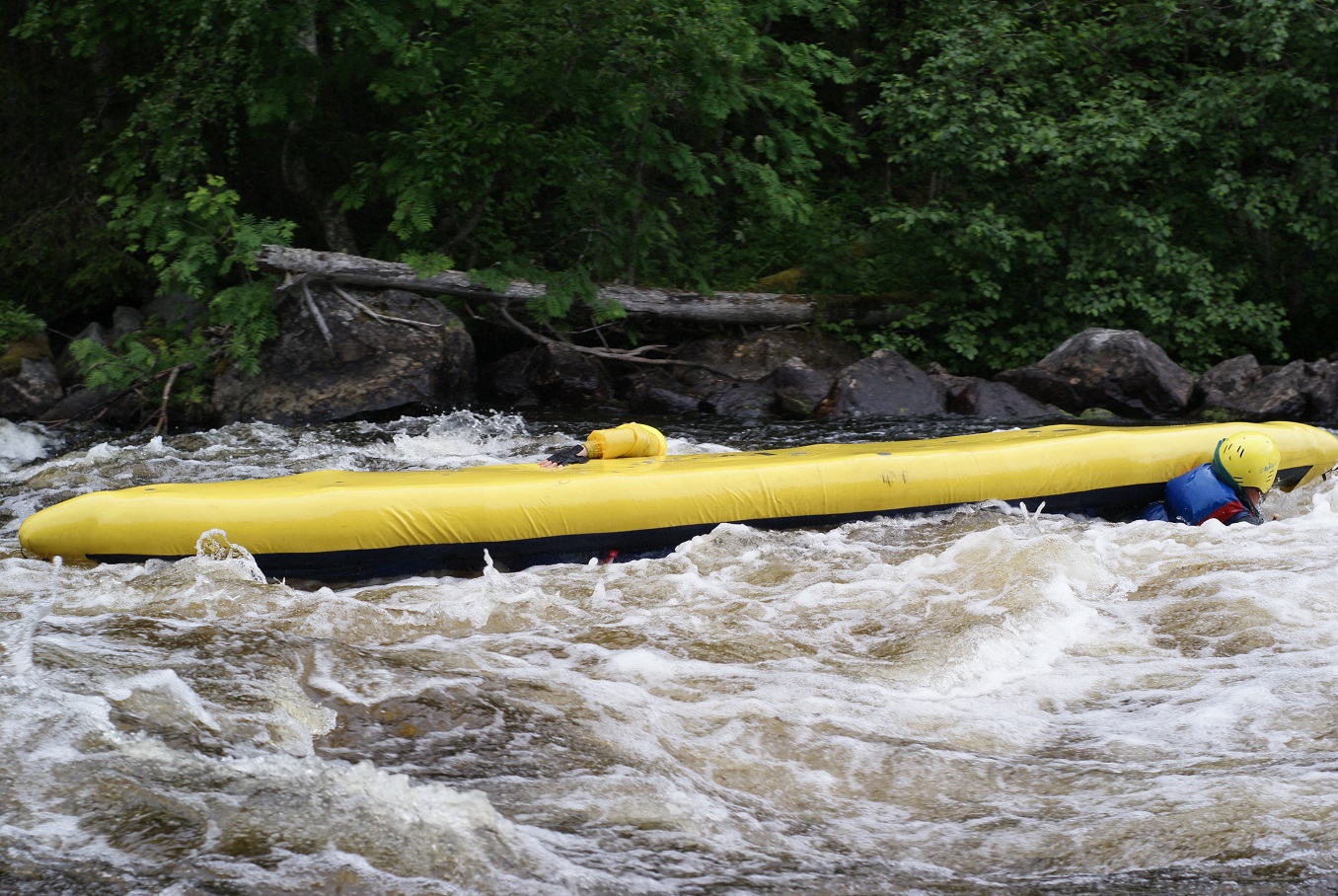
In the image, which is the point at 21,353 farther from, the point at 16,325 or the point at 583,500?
the point at 583,500

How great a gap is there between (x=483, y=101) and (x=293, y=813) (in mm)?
7313

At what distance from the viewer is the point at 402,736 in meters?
2.88

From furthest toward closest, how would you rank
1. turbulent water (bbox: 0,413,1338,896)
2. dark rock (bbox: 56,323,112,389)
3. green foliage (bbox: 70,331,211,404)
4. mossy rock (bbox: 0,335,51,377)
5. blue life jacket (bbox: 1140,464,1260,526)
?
dark rock (bbox: 56,323,112,389) → mossy rock (bbox: 0,335,51,377) → green foliage (bbox: 70,331,211,404) → blue life jacket (bbox: 1140,464,1260,526) → turbulent water (bbox: 0,413,1338,896)

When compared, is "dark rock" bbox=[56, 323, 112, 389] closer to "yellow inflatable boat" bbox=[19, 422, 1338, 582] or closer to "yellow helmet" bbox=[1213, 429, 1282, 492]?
"yellow inflatable boat" bbox=[19, 422, 1338, 582]

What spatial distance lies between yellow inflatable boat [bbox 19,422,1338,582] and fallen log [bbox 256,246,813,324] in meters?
4.32

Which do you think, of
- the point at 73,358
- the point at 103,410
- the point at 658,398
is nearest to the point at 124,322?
the point at 73,358

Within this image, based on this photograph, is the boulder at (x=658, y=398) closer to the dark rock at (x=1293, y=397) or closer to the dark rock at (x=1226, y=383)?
the dark rock at (x=1226, y=383)

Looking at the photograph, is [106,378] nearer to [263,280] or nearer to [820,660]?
[263,280]

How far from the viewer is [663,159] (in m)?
9.63

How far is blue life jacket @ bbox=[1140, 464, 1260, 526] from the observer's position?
478 centimetres

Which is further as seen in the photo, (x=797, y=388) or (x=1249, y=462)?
(x=797, y=388)

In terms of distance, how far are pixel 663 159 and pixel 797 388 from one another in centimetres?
244

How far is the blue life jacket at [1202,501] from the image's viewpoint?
15.7ft

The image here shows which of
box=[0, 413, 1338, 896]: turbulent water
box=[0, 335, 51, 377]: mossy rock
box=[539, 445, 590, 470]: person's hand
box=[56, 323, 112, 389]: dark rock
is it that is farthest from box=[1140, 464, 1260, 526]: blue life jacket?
box=[0, 335, 51, 377]: mossy rock
